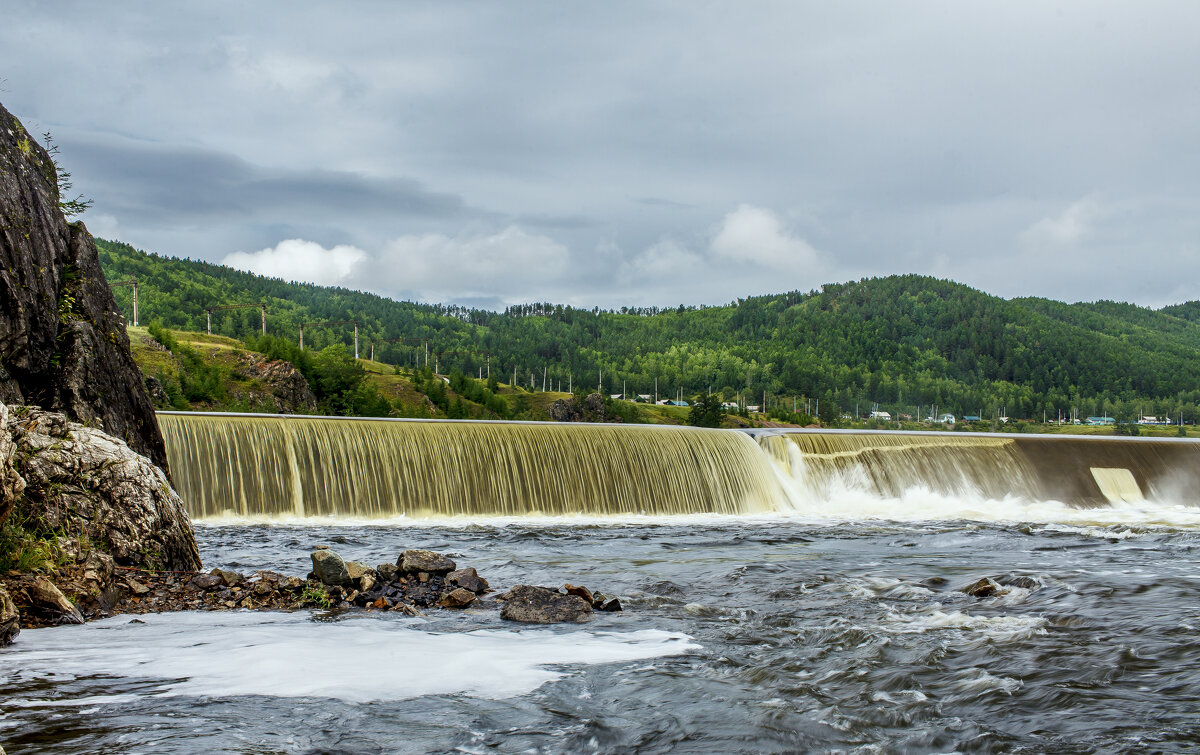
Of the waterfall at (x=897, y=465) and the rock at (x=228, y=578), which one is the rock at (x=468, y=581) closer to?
the rock at (x=228, y=578)

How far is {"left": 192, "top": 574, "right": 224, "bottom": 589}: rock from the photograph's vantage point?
416 inches

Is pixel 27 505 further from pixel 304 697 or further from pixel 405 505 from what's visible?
pixel 405 505

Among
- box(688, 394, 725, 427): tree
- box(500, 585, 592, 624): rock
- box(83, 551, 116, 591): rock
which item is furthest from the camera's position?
box(688, 394, 725, 427): tree

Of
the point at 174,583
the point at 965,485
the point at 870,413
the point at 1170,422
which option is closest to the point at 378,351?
the point at 870,413

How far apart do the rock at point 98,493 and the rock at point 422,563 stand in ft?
9.38

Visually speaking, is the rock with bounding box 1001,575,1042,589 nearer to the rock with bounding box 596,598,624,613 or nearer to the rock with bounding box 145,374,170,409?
the rock with bounding box 596,598,624,613

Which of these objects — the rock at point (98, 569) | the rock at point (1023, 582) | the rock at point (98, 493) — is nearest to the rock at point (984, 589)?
the rock at point (1023, 582)

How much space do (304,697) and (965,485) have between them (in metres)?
27.1

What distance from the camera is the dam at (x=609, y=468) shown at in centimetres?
2261

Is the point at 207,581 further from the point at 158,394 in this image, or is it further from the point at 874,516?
the point at 158,394

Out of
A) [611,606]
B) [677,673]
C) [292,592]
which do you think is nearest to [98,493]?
[292,592]

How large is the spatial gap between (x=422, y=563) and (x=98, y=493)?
413cm

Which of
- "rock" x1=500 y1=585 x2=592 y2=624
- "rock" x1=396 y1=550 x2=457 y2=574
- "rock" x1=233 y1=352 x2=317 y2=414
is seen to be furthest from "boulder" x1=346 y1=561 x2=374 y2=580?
"rock" x1=233 y1=352 x2=317 y2=414

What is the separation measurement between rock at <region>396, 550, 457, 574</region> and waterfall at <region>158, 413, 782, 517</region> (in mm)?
11557
